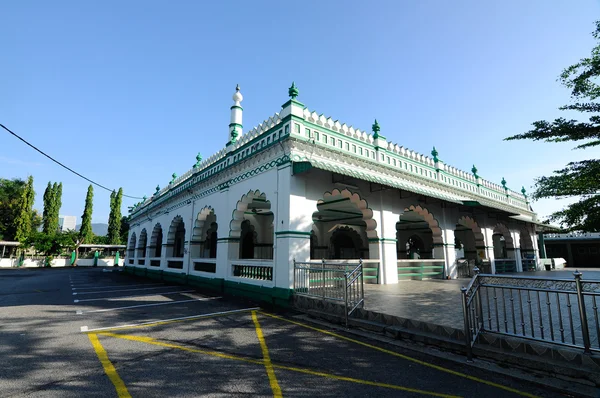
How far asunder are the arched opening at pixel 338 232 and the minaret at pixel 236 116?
469 centimetres

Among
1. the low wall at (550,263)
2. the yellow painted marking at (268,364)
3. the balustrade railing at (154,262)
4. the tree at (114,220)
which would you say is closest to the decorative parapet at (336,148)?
the yellow painted marking at (268,364)

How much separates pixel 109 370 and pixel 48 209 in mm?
48154

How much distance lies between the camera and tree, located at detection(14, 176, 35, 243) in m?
35.2

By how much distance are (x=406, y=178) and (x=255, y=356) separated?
9211mm

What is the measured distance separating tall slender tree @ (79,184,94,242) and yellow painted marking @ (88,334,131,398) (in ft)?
137

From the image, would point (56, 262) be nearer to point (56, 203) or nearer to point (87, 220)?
point (87, 220)

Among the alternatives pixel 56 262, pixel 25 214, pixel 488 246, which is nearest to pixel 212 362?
pixel 488 246

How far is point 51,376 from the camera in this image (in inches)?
141

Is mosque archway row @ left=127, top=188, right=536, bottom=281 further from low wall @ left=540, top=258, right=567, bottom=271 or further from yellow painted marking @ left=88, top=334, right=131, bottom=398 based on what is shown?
yellow painted marking @ left=88, top=334, right=131, bottom=398

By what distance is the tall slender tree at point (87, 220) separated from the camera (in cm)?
3909

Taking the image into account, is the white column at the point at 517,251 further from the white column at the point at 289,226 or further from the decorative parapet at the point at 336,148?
the white column at the point at 289,226

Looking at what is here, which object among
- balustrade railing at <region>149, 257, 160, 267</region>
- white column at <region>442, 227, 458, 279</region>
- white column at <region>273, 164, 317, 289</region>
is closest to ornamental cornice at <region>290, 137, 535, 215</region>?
white column at <region>273, 164, 317, 289</region>

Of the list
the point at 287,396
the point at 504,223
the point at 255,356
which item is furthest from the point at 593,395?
the point at 504,223

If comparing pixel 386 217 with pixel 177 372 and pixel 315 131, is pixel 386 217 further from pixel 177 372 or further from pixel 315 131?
pixel 177 372
